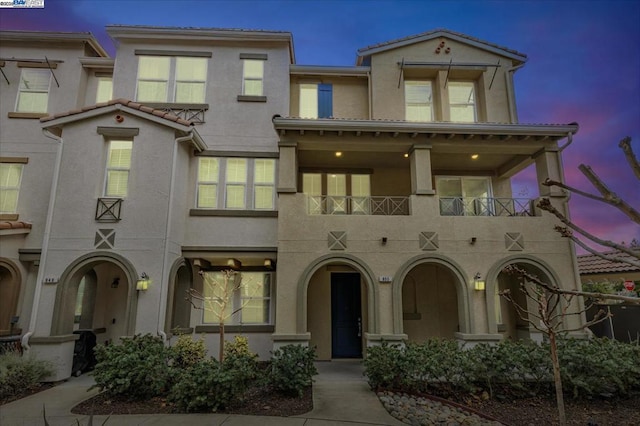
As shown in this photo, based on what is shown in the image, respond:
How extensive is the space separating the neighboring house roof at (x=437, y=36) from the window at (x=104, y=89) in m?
9.07

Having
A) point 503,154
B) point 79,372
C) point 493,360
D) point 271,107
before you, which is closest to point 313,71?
point 271,107

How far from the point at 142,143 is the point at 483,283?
1040 cm

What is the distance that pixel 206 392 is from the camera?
253 inches

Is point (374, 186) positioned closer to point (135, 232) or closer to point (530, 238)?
point (530, 238)

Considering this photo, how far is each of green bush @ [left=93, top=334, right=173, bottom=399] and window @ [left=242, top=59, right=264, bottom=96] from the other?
8.55 meters

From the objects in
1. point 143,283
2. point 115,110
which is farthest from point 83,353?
point 115,110

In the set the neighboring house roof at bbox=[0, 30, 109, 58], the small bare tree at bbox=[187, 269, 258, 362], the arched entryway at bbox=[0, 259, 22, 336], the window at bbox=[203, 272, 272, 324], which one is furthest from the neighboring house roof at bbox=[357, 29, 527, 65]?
the arched entryway at bbox=[0, 259, 22, 336]

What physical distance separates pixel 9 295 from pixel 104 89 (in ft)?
23.9

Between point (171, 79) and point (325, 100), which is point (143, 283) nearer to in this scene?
point (171, 79)

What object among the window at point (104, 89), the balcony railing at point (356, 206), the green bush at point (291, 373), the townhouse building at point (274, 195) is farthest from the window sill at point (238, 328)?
the window at point (104, 89)

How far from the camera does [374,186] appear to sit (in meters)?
12.4

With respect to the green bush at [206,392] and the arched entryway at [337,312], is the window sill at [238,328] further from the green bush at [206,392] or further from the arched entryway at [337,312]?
the green bush at [206,392]

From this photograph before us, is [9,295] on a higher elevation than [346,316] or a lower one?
higher

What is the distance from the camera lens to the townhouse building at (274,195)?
944 cm
